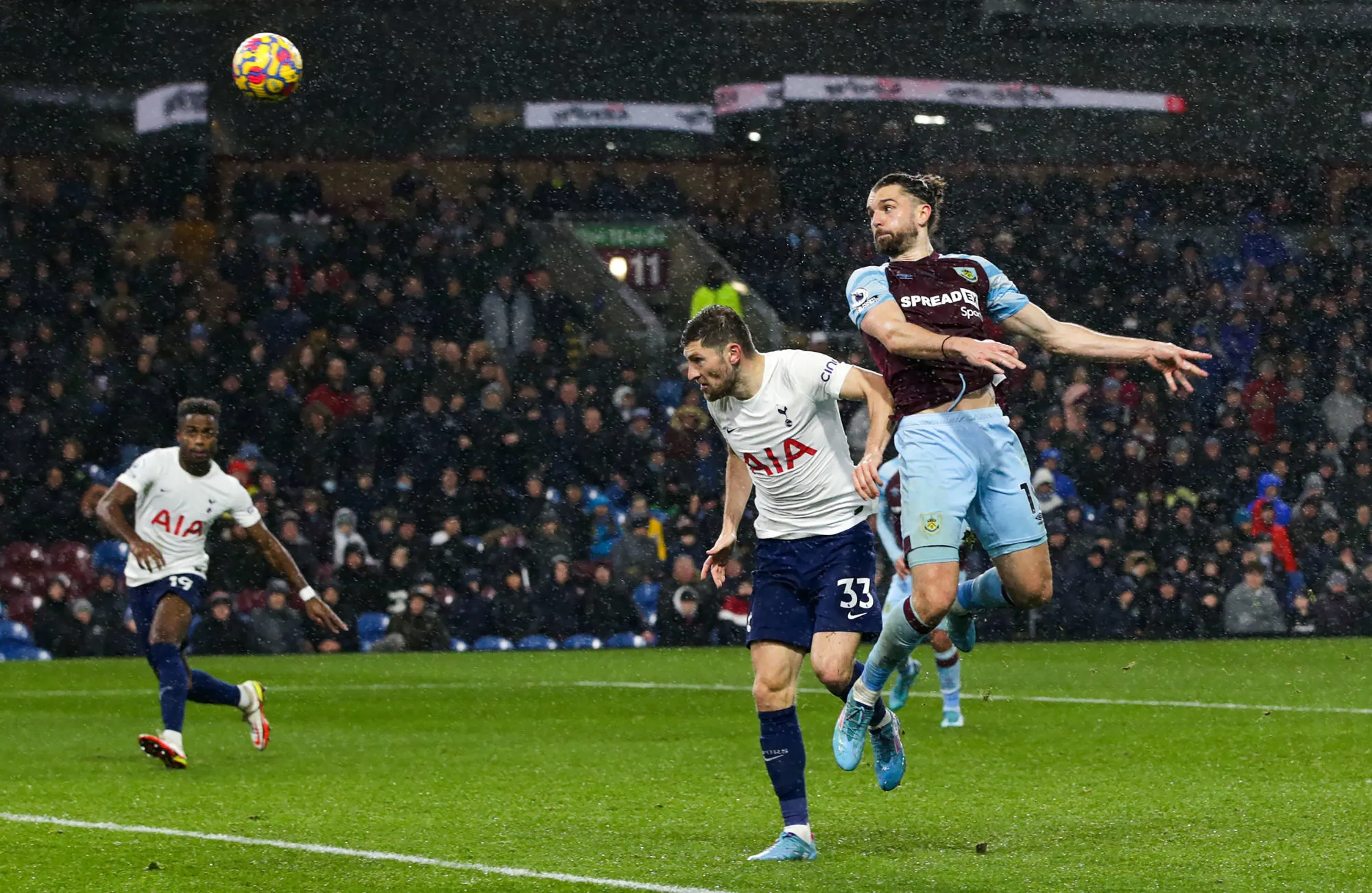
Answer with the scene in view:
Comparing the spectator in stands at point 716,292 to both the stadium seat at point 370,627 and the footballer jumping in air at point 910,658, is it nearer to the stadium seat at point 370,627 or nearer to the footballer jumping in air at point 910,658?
the stadium seat at point 370,627

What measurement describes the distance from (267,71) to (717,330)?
11521 mm

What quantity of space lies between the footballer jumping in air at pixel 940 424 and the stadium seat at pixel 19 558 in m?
13.0

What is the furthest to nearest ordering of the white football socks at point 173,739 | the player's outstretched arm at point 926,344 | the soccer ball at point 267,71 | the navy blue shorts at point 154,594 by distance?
the soccer ball at point 267,71 → the navy blue shorts at point 154,594 → the white football socks at point 173,739 → the player's outstretched arm at point 926,344

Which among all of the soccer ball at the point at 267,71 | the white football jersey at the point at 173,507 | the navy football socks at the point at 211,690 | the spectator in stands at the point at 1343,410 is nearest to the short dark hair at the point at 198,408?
the white football jersey at the point at 173,507

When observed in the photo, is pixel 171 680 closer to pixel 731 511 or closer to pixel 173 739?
pixel 173 739

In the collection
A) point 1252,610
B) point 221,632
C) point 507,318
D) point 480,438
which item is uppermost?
point 507,318

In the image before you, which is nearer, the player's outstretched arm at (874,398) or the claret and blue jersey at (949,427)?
the player's outstretched arm at (874,398)

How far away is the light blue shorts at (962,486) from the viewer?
25.1 feet

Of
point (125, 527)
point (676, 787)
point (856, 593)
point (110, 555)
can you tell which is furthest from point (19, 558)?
point (856, 593)

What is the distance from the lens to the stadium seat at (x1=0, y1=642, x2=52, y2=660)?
1912cm

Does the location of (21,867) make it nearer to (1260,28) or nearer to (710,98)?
(710,98)

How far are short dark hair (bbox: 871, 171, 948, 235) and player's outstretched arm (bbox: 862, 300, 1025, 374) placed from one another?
40cm

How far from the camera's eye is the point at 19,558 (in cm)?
1881

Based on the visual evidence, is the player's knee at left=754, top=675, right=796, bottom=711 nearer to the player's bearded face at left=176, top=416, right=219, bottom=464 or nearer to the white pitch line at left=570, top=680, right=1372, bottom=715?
the player's bearded face at left=176, top=416, right=219, bottom=464
